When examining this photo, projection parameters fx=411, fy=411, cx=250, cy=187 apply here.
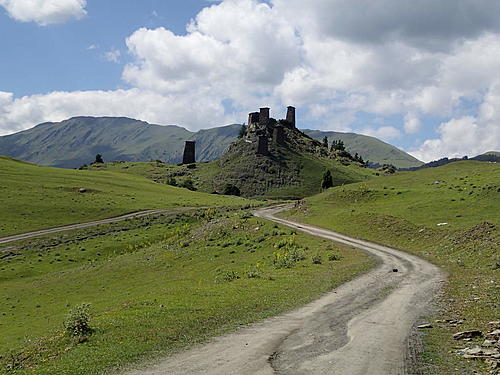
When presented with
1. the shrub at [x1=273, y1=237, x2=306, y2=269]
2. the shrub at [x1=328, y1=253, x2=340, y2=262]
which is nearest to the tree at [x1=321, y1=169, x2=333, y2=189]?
the shrub at [x1=273, y1=237, x2=306, y2=269]

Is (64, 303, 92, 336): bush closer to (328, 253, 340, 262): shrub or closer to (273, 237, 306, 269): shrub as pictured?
(273, 237, 306, 269): shrub

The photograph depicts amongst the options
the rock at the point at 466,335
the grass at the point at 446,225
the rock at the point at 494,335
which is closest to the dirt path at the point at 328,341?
the grass at the point at 446,225

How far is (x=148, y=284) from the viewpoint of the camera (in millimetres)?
40625

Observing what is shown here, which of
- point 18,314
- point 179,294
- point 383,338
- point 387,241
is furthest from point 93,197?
point 383,338

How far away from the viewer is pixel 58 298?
40.7 meters

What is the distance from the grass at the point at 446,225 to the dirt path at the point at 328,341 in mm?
1388

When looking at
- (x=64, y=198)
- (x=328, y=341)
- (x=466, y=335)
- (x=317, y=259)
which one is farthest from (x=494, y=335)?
(x=64, y=198)

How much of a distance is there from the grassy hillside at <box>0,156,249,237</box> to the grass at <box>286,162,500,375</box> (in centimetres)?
4201

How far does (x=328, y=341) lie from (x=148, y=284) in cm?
2851

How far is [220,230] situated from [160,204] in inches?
1752

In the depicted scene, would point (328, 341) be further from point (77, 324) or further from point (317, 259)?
point (317, 259)

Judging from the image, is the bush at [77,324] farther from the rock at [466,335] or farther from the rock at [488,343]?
the rock at [488,343]

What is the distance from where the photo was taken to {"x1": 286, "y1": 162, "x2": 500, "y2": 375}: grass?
17.6m

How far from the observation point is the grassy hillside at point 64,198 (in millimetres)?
81125
